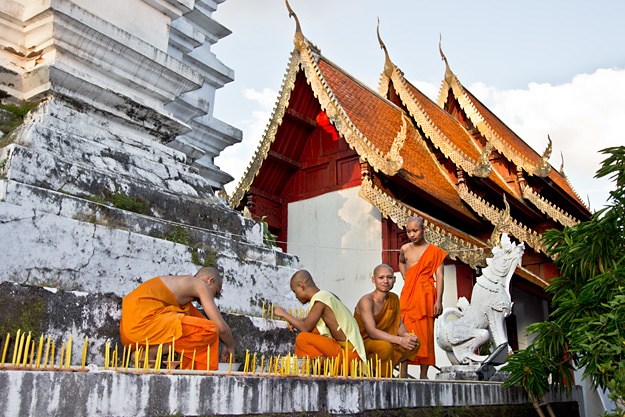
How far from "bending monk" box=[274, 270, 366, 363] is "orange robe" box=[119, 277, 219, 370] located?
0.46 meters

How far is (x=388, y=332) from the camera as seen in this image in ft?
10.1

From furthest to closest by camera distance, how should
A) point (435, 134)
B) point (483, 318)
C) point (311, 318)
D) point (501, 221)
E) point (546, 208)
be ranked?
point (435, 134)
point (546, 208)
point (501, 221)
point (483, 318)
point (311, 318)

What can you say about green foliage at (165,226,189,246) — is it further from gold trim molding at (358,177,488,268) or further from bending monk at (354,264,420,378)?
gold trim molding at (358,177,488,268)

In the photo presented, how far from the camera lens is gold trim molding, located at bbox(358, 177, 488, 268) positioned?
19.3 feet

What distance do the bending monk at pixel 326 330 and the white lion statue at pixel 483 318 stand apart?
1320 millimetres

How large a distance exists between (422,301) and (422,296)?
0.10 feet

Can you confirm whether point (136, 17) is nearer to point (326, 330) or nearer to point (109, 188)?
point (109, 188)

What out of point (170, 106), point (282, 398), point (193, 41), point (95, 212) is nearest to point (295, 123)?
point (193, 41)

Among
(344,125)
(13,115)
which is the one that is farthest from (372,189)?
(13,115)

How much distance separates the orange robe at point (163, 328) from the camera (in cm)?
225

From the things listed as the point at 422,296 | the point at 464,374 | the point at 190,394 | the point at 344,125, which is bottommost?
the point at 190,394

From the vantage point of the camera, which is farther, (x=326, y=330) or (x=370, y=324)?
(x=370, y=324)

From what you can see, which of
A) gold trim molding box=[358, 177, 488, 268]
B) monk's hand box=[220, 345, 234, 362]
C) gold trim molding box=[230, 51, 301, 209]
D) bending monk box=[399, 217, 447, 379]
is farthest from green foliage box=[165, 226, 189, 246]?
gold trim molding box=[230, 51, 301, 209]

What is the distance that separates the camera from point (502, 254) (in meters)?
4.09
